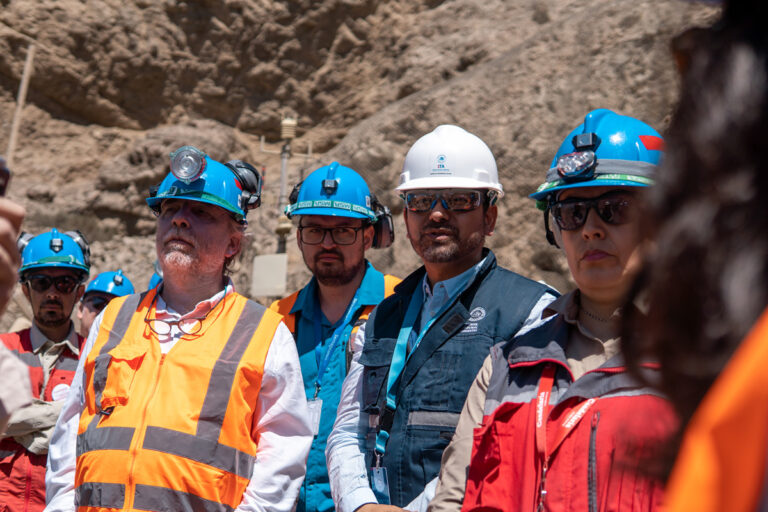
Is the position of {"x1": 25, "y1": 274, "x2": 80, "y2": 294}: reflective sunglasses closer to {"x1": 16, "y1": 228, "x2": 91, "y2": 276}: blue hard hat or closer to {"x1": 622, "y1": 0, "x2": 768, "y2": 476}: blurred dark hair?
{"x1": 16, "y1": 228, "x2": 91, "y2": 276}: blue hard hat

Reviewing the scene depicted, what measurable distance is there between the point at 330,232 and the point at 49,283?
228 centimetres

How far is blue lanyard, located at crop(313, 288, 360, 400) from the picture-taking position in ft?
15.3

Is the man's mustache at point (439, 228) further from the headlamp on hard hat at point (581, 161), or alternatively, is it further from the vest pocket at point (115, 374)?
the vest pocket at point (115, 374)

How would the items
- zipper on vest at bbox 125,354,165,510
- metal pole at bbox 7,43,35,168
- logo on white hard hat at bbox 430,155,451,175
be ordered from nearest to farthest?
zipper on vest at bbox 125,354,165,510
logo on white hard hat at bbox 430,155,451,175
metal pole at bbox 7,43,35,168

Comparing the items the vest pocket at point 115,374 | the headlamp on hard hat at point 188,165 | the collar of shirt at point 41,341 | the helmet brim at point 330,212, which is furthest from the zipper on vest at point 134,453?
the collar of shirt at point 41,341

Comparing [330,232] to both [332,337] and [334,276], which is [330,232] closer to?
[334,276]

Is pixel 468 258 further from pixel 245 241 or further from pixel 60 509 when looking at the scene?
pixel 60 509

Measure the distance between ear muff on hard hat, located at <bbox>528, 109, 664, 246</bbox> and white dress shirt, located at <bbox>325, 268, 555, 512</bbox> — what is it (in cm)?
65

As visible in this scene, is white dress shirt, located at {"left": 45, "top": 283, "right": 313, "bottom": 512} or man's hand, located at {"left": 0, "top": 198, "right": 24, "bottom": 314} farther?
white dress shirt, located at {"left": 45, "top": 283, "right": 313, "bottom": 512}

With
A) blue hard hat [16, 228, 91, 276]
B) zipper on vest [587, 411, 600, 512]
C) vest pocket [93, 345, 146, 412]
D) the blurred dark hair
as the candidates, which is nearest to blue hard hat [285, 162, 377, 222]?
blue hard hat [16, 228, 91, 276]

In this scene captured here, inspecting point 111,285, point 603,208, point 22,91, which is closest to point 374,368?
point 603,208

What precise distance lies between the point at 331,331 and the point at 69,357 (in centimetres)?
209

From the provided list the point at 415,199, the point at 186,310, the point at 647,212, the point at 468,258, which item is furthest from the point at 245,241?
the point at 647,212

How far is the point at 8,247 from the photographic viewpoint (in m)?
1.36
